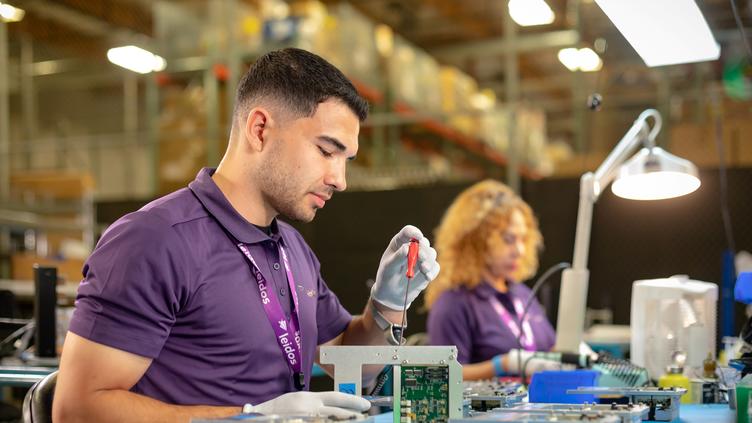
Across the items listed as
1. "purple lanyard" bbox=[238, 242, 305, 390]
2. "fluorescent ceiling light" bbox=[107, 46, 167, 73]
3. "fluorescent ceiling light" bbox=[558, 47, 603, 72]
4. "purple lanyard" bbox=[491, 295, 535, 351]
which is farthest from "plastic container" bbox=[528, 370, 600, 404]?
"fluorescent ceiling light" bbox=[107, 46, 167, 73]

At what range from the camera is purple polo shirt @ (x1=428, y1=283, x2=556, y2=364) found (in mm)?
3299

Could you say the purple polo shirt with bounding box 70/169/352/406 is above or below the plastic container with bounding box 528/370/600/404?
above

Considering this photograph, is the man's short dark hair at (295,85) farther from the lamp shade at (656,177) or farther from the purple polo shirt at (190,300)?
the lamp shade at (656,177)

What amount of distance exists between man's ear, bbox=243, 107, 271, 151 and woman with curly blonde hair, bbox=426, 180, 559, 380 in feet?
5.13

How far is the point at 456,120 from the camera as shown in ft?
24.6

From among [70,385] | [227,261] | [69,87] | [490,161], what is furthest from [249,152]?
[69,87]

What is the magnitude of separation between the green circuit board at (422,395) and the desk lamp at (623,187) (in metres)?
1.46

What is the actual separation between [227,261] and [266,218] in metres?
0.19

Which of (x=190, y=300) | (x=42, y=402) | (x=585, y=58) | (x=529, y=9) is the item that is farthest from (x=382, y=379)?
(x=585, y=58)

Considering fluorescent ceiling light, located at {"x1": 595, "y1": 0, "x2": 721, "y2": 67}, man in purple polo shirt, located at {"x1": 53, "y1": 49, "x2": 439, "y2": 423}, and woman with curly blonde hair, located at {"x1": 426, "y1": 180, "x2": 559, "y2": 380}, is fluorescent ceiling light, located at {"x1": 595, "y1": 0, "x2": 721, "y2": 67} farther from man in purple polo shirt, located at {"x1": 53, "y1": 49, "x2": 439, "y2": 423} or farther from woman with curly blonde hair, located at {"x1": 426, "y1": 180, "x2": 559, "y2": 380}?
woman with curly blonde hair, located at {"x1": 426, "y1": 180, "x2": 559, "y2": 380}

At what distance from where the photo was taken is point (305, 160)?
1.82 metres

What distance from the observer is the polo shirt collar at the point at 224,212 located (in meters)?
1.81

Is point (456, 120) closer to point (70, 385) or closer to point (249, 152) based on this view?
point (249, 152)

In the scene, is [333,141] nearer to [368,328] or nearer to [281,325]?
[281,325]
